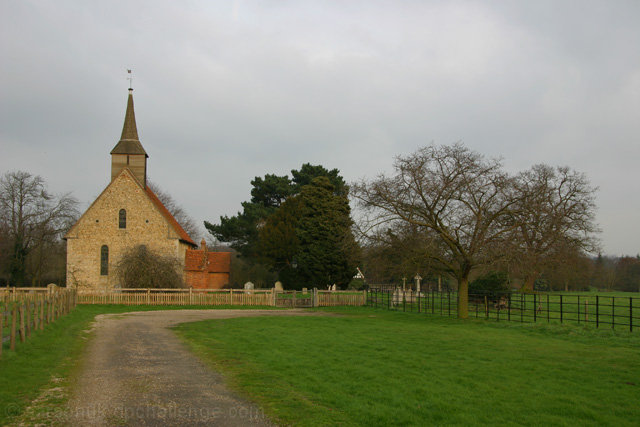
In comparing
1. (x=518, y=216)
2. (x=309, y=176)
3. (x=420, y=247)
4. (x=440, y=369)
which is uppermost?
(x=309, y=176)

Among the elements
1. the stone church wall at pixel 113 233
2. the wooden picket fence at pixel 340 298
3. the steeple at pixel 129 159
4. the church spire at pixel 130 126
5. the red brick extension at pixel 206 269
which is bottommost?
the wooden picket fence at pixel 340 298

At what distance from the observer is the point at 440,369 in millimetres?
10312

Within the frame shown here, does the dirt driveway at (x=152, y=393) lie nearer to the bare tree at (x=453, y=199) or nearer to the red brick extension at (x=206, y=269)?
the bare tree at (x=453, y=199)

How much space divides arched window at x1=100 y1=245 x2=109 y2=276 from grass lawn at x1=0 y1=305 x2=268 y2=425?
25.9 meters

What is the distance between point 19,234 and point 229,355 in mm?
45584

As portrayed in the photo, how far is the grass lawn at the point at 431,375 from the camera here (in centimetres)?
709

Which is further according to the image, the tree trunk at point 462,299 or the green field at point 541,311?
the tree trunk at point 462,299

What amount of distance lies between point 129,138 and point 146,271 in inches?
571

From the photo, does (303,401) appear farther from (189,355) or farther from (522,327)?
(522,327)

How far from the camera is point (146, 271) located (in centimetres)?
3719

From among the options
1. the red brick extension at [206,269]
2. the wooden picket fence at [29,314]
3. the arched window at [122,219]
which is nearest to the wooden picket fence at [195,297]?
the wooden picket fence at [29,314]

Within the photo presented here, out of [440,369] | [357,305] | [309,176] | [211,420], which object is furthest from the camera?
[309,176]

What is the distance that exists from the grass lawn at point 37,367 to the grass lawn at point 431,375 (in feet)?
9.41

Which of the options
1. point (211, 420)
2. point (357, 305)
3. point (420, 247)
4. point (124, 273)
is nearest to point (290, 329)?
point (420, 247)
